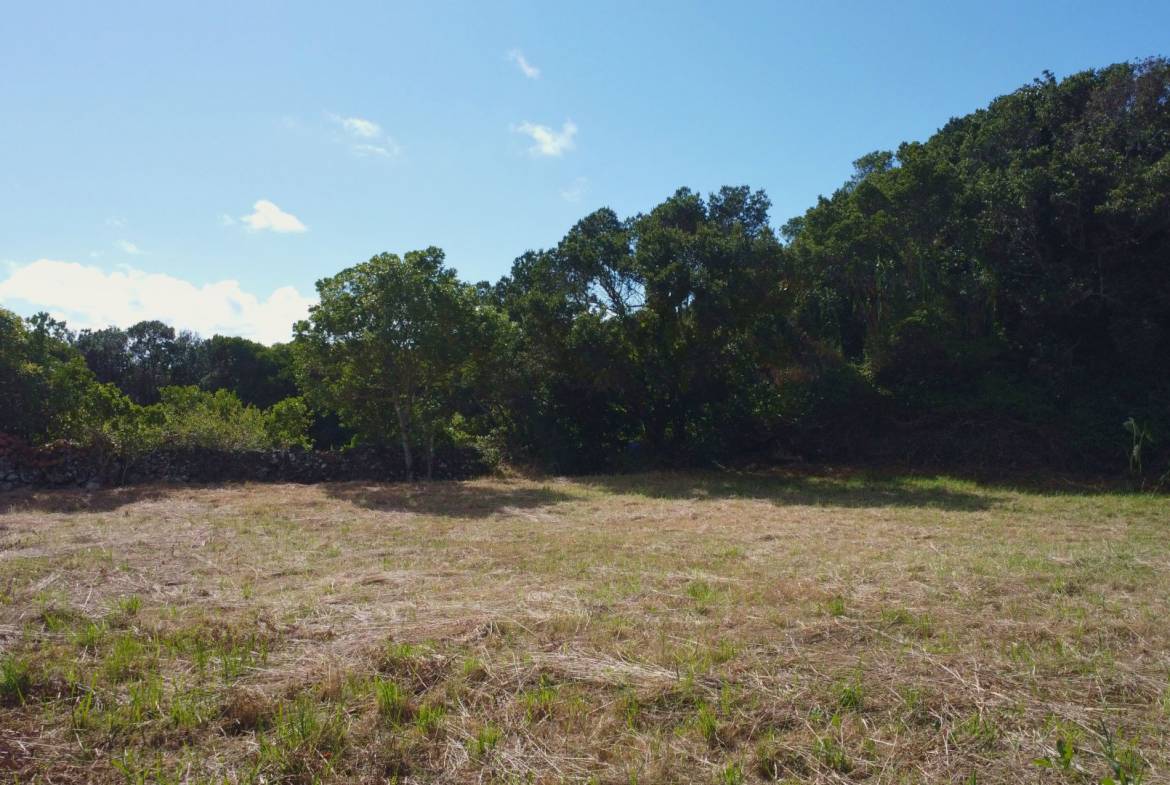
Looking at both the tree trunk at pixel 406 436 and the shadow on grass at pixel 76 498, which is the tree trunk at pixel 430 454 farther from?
the shadow on grass at pixel 76 498

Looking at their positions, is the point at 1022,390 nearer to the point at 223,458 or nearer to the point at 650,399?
the point at 650,399

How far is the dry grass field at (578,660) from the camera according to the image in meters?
2.91

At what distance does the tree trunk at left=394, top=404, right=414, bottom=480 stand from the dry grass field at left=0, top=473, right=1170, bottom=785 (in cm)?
680

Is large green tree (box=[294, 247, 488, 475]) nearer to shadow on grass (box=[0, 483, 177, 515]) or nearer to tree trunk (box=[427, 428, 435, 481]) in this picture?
tree trunk (box=[427, 428, 435, 481])

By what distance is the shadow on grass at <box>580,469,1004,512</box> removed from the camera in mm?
11789

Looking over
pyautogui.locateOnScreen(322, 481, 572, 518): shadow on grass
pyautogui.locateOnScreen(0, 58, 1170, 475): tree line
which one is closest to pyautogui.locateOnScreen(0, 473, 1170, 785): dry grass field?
pyautogui.locateOnScreen(322, 481, 572, 518): shadow on grass

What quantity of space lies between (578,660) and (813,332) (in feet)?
51.2

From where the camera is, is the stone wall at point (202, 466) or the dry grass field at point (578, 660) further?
the stone wall at point (202, 466)

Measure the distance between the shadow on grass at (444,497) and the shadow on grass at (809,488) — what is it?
1908 mm

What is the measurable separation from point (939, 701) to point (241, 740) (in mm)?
3071

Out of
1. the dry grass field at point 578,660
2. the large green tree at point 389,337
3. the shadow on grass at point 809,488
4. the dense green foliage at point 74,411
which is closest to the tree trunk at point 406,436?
the large green tree at point 389,337

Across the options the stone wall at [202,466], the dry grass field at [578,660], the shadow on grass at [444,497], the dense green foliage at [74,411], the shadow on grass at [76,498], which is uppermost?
the dense green foliage at [74,411]

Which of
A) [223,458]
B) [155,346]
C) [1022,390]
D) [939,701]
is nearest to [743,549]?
[939,701]

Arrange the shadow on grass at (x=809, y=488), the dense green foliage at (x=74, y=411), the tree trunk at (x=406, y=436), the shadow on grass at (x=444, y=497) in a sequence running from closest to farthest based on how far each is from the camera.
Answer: the shadow on grass at (x=444, y=497) → the shadow on grass at (x=809, y=488) → the dense green foliage at (x=74, y=411) → the tree trunk at (x=406, y=436)
